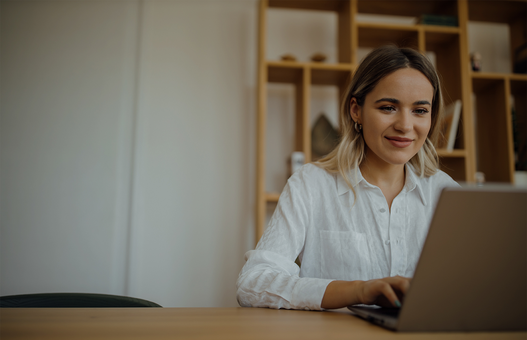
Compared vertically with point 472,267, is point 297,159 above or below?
above

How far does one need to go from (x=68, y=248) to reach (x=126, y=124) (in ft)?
2.83

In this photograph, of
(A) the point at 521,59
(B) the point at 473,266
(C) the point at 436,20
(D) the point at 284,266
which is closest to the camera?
(B) the point at 473,266

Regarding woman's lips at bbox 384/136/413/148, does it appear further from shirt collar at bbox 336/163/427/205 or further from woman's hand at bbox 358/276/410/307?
woman's hand at bbox 358/276/410/307

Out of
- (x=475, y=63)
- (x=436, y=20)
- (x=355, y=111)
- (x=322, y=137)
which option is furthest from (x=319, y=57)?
(x=355, y=111)

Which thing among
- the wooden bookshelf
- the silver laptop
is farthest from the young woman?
the wooden bookshelf

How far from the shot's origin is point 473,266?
0.52 meters

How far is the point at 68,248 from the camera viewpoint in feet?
7.69

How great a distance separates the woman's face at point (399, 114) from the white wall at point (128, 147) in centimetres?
148

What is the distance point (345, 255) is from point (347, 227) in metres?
0.09

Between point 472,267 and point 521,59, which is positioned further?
point 521,59

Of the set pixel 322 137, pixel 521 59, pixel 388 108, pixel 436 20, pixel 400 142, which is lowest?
pixel 400 142

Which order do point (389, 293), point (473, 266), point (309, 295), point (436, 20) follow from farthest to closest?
point (436, 20), point (309, 295), point (389, 293), point (473, 266)

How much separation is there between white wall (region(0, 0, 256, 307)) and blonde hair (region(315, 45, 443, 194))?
1335mm

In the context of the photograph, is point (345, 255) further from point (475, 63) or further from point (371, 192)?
point (475, 63)
